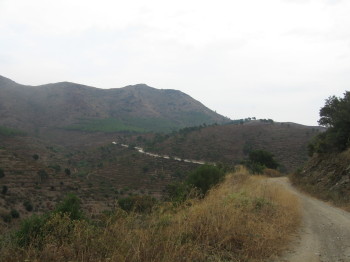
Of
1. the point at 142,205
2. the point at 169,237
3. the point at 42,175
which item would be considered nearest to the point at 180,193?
the point at 142,205

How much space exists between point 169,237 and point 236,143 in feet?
264

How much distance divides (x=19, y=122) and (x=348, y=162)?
138511 mm

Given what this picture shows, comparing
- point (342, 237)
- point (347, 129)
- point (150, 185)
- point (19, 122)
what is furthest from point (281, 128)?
point (19, 122)

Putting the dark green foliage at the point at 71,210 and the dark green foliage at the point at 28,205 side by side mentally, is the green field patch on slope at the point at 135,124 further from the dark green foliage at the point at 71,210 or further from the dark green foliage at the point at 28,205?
the dark green foliage at the point at 71,210

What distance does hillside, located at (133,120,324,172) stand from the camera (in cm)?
7093

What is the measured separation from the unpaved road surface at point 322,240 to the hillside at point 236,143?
53194mm

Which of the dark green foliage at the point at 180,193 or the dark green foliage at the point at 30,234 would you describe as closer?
the dark green foliage at the point at 30,234

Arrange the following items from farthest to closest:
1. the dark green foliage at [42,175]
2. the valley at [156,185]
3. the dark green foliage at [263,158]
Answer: the dark green foliage at [42,175] < the dark green foliage at [263,158] < the valley at [156,185]

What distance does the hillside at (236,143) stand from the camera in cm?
7093

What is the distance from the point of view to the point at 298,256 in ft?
18.9

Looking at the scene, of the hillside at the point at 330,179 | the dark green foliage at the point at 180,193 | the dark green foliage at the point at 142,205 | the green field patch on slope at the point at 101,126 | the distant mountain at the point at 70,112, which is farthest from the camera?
the distant mountain at the point at 70,112

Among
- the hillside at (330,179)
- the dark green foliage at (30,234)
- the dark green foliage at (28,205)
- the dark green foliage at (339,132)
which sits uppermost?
the dark green foliage at (339,132)

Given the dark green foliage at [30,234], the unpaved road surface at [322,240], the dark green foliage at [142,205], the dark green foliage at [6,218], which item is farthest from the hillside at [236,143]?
Result: the dark green foliage at [30,234]

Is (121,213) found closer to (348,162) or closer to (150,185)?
(348,162)
